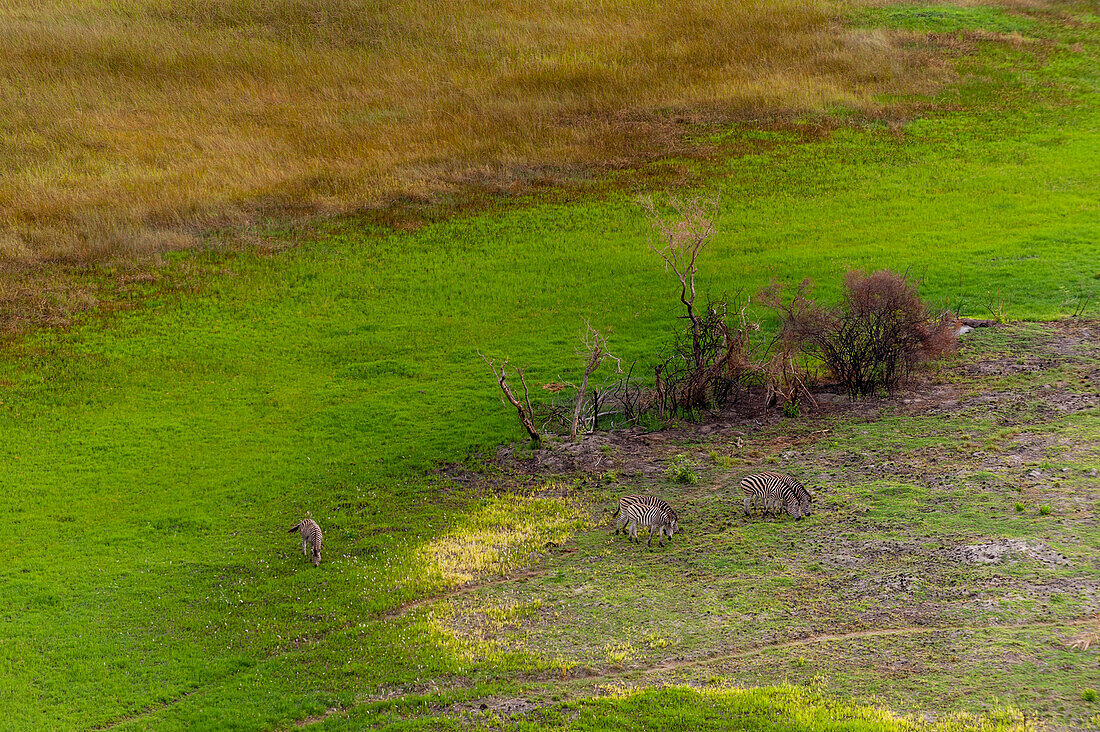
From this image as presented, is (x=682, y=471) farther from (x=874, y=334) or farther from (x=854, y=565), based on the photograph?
(x=874, y=334)

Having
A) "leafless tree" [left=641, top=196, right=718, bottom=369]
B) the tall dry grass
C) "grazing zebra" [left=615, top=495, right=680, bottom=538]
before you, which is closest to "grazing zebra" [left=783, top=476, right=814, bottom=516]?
"grazing zebra" [left=615, top=495, right=680, bottom=538]

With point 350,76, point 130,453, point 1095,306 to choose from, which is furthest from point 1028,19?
point 130,453

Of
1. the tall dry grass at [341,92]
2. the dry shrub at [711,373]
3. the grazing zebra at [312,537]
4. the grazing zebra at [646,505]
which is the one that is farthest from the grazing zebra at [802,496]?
the tall dry grass at [341,92]

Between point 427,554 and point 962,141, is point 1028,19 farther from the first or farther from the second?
point 427,554

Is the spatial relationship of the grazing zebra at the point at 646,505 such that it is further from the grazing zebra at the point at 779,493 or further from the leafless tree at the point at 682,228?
the leafless tree at the point at 682,228

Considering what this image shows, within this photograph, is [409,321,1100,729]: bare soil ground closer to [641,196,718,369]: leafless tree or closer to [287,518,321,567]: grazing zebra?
[287,518,321,567]: grazing zebra

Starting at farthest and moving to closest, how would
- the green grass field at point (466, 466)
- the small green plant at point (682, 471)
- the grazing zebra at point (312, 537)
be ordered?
1. the small green plant at point (682, 471)
2. the grazing zebra at point (312, 537)
3. the green grass field at point (466, 466)
